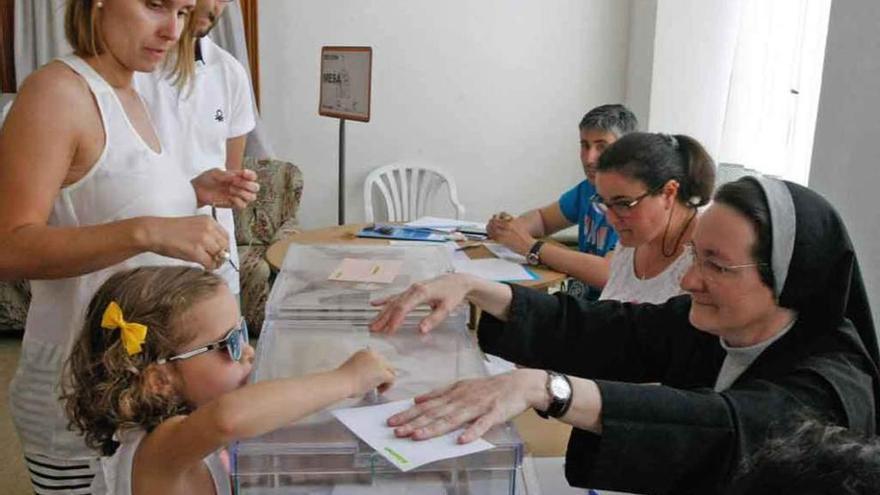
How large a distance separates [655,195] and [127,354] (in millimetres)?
1411

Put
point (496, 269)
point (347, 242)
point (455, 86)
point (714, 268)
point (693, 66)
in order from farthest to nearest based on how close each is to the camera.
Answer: point (455, 86) < point (693, 66) < point (347, 242) < point (496, 269) < point (714, 268)

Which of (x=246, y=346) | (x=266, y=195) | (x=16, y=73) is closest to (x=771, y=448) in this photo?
(x=246, y=346)

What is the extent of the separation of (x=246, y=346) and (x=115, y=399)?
0.66 ft

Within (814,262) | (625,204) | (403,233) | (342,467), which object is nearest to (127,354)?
(342,467)

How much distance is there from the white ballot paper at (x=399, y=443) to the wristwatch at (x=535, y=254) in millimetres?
1755

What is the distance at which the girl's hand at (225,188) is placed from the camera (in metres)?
1.50

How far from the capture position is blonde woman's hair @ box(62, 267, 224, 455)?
107cm

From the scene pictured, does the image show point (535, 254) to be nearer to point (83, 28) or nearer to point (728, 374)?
point (728, 374)

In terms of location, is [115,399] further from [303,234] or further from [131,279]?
[303,234]

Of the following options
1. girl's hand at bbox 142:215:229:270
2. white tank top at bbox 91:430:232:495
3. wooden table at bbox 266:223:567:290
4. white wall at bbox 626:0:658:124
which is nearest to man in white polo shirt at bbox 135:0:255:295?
girl's hand at bbox 142:215:229:270

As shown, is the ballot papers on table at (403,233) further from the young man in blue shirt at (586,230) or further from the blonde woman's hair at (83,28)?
the blonde woman's hair at (83,28)

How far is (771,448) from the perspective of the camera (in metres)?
0.74

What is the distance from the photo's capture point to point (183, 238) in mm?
1144

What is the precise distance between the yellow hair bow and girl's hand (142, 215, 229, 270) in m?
0.12
